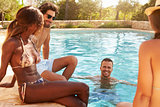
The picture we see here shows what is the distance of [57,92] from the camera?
2.57 meters

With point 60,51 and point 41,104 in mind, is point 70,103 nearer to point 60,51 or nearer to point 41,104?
point 41,104

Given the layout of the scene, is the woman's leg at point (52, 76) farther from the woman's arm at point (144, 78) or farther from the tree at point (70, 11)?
the tree at point (70, 11)

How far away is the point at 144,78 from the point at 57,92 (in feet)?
4.35

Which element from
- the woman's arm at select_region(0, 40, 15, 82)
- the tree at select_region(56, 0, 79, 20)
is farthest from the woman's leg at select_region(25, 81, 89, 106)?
the tree at select_region(56, 0, 79, 20)

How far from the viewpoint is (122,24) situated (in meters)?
27.0

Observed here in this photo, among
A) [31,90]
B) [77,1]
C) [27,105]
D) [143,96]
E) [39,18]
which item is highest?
[77,1]

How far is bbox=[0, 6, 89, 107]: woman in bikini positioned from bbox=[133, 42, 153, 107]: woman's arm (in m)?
1.17

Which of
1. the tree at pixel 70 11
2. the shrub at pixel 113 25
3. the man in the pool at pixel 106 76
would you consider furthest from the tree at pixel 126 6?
the man in the pool at pixel 106 76

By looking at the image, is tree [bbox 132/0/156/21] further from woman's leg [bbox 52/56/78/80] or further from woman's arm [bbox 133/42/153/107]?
woman's arm [bbox 133/42/153/107]

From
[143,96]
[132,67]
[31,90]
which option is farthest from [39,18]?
[132,67]

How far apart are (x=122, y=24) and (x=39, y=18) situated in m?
25.4

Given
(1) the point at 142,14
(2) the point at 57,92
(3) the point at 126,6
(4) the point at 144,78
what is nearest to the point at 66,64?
(2) the point at 57,92

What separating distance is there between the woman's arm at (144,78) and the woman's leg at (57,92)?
115 cm

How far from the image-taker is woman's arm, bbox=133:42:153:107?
1505mm
